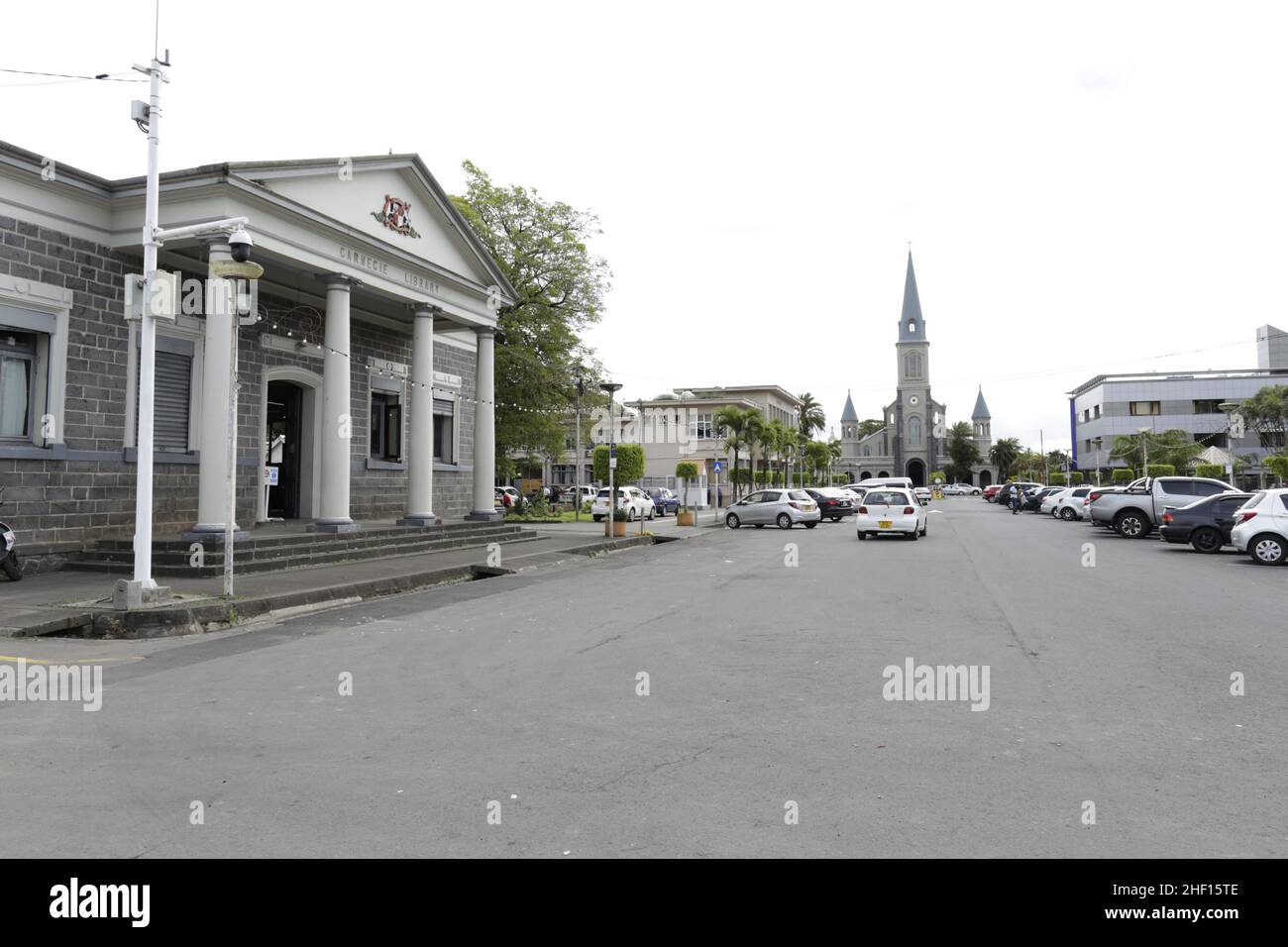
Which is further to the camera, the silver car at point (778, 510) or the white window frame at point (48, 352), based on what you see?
the silver car at point (778, 510)

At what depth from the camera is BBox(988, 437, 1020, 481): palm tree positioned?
133375 millimetres

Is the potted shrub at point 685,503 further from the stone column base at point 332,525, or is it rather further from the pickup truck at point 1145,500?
the stone column base at point 332,525

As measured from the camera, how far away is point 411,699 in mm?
6598

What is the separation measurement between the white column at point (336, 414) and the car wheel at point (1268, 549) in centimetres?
1867

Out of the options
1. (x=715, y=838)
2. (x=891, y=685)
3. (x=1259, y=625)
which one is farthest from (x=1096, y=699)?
(x=1259, y=625)

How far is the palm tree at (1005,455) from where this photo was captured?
133375 mm

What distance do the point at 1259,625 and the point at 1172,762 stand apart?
615 centimetres

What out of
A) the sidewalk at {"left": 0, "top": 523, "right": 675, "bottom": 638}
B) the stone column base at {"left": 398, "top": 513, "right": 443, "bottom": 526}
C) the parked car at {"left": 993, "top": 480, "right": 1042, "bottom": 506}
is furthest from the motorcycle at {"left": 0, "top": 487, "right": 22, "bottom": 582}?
the parked car at {"left": 993, "top": 480, "right": 1042, "bottom": 506}

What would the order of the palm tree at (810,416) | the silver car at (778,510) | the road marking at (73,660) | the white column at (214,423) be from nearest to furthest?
the road marking at (73,660) → the white column at (214,423) → the silver car at (778,510) → the palm tree at (810,416)

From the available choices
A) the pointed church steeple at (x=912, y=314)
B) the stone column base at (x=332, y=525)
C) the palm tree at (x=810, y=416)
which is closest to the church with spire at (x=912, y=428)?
the pointed church steeple at (x=912, y=314)

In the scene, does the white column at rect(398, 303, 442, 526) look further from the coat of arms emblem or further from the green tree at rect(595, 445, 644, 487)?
the green tree at rect(595, 445, 644, 487)

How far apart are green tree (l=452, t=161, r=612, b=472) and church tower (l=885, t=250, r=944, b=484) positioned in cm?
10294

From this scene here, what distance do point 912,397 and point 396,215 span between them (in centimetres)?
12251

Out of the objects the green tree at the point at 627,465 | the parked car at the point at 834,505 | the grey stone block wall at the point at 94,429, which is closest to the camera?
the grey stone block wall at the point at 94,429
